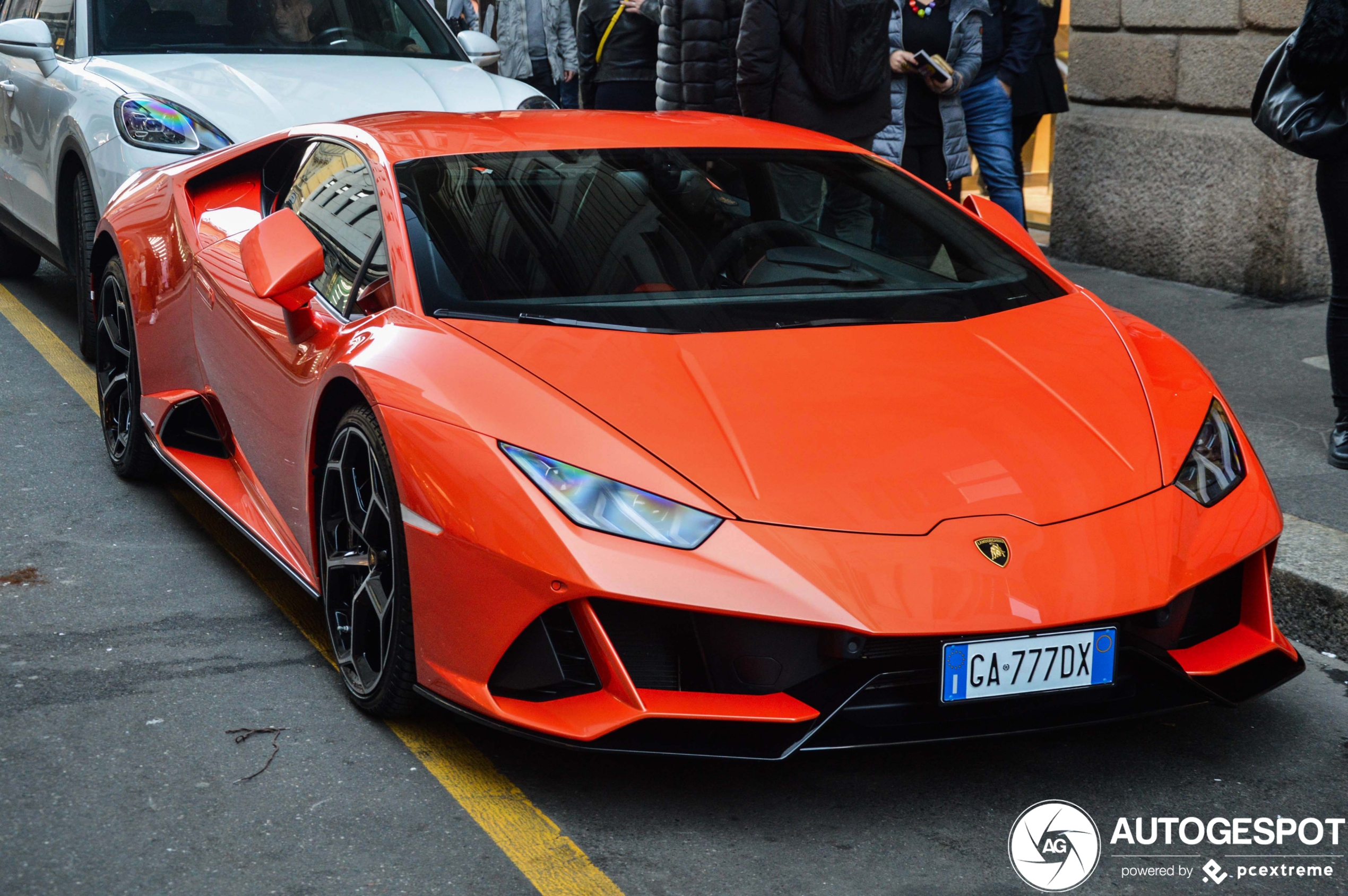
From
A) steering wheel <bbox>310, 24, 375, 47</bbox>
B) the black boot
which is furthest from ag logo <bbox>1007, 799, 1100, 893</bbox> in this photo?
steering wheel <bbox>310, 24, 375, 47</bbox>

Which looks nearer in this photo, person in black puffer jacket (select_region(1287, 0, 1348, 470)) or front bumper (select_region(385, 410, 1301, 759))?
front bumper (select_region(385, 410, 1301, 759))

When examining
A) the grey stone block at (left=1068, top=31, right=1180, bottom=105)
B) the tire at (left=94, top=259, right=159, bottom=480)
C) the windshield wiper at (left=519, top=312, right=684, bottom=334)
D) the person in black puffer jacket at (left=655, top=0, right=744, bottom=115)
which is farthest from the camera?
the grey stone block at (left=1068, top=31, right=1180, bottom=105)

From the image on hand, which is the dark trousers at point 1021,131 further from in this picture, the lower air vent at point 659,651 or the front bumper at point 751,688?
the lower air vent at point 659,651

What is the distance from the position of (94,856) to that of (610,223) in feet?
5.70

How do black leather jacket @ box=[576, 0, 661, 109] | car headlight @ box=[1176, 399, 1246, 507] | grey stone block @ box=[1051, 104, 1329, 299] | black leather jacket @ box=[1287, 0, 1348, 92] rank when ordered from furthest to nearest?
black leather jacket @ box=[576, 0, 661, 109] < grey stone block @ box=[1051, 104, 1329, 299] < black leather jacket @ box=[1287, 0, 1348, 92] < car headlight @ box=[1176, 399, 1246, 507]

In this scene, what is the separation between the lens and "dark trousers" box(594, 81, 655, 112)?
8562mm

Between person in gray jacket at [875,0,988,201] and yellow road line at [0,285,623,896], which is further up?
person in gray jacket at [875,0,988,201]

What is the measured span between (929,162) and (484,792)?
5.11 meters

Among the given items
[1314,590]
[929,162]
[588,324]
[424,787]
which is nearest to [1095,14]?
[929,162]

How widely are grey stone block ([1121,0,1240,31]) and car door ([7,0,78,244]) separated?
506 centimetres

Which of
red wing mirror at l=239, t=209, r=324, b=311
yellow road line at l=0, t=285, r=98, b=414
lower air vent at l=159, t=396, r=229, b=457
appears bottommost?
yellow road line at l=0, t=285, r=98, b=414

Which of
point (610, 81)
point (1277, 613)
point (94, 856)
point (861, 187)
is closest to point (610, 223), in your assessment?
point (861, 187)

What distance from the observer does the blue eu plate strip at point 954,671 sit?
2.54 metres

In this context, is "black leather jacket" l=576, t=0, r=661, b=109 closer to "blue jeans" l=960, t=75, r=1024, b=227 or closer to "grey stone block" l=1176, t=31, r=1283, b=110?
"blue jeans" l=960, t=75, r=1024, b=227
